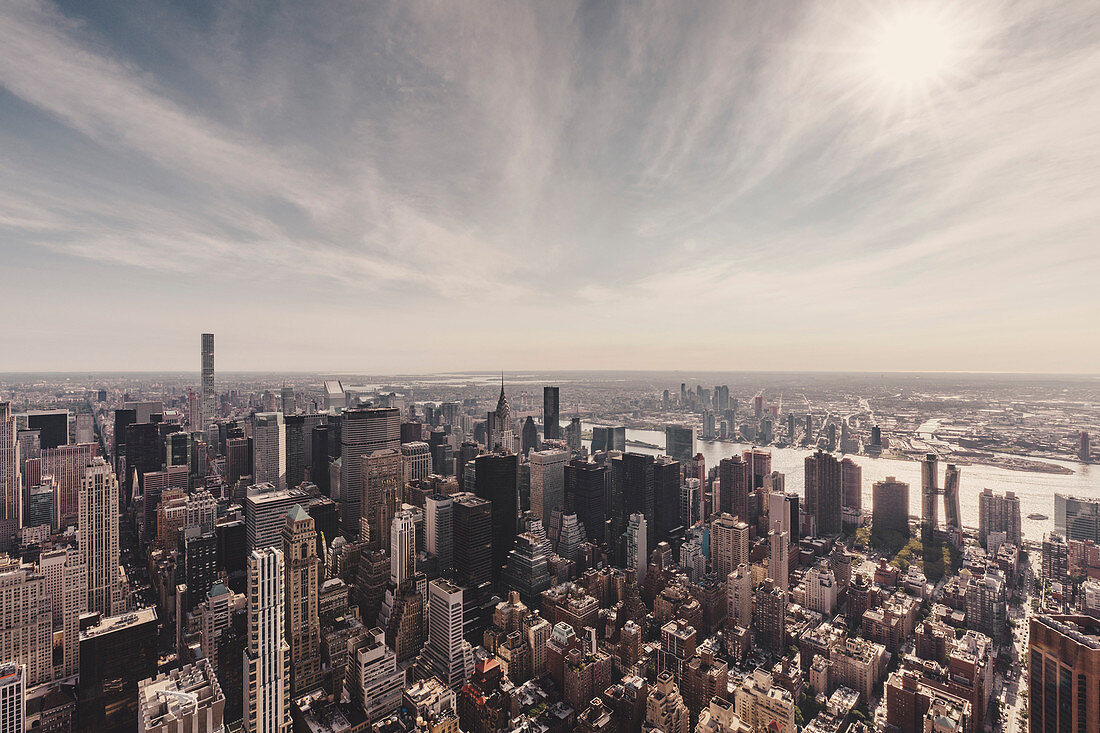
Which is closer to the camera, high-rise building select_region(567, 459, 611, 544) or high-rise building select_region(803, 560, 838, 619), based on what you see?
high-rise building select_region(803, 560, 838, 619)

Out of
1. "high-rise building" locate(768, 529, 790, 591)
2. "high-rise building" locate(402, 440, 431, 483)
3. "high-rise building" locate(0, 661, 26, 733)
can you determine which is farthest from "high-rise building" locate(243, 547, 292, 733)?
"high-rise building" locate(402, 440, 431, 483)

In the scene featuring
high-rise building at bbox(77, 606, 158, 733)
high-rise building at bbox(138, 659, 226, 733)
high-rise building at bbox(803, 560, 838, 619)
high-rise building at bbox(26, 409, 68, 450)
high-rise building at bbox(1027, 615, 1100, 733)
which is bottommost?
high-rise building at bbox(803, 560, 838, 619)

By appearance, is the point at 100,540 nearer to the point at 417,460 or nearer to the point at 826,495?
the point at 417,460

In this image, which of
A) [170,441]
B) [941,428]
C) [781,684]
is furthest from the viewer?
[170,441]

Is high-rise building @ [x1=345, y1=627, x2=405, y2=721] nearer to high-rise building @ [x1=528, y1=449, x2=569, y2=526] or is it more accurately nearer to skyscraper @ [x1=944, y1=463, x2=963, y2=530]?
high-rise building @ [x1=528, y1=449, x2=569, y2=526]

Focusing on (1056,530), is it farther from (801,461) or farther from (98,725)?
(98,725)

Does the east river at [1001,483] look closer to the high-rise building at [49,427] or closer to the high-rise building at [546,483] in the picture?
the high-rise building at [546,483]

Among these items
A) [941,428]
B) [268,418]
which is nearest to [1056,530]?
[941,428]

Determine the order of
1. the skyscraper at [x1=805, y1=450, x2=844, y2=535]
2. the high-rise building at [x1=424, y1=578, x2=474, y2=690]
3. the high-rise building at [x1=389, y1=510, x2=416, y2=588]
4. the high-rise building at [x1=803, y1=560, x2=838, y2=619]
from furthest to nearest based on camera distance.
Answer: the skyscraper at [x1=805, y1=450, x2=844, y2=535] < the high-rise building at [x1=389, y1=510, x2=416, y2=588] < the high-rise building at [x1=803, y1=560, x2=838, y2=619] < the high-rise building at [x1=424, y1=578, x2=474, y2=690]
